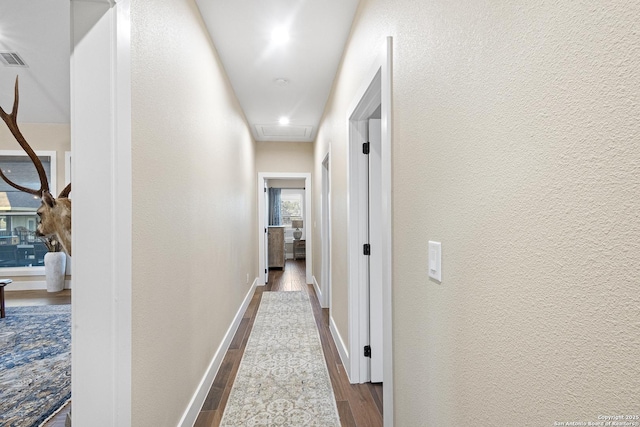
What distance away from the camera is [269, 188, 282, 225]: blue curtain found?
10021 mm

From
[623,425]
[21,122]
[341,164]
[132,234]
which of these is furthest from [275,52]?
[21,122]

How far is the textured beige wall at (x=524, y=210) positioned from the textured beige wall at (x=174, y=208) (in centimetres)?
109

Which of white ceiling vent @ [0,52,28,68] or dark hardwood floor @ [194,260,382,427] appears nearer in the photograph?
dark hardwood floor @ [194,260,382,427]

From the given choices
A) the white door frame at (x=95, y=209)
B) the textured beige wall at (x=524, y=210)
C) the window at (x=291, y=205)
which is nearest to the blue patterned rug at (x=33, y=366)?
the white door frame at (x=95, y=209)

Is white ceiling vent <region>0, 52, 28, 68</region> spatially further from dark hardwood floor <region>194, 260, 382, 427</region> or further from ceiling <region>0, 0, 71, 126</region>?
dark hardwood floor <region>194, 260, 382, 427</region>

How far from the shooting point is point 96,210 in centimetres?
108

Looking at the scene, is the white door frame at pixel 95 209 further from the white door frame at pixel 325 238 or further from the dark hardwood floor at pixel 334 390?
the white door frame at pixel 325 238

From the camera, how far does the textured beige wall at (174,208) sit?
4.24 ft

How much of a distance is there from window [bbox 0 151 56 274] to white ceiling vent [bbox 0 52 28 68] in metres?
2.05

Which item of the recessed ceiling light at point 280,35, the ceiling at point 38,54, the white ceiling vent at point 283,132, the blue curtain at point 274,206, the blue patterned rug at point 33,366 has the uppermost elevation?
the ceiling at point 38,54

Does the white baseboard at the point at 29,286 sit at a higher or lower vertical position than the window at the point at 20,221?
lower

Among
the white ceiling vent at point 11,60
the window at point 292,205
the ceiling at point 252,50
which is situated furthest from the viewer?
the window at point 292,205

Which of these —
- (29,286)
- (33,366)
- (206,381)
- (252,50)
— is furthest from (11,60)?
(206,381)

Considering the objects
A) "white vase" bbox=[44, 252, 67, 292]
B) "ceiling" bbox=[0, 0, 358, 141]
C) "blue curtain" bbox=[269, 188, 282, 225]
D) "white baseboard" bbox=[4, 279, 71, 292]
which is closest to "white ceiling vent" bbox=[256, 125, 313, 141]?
"ceiling" bbox=[0, 0, 358, 141]
